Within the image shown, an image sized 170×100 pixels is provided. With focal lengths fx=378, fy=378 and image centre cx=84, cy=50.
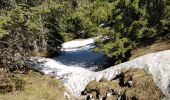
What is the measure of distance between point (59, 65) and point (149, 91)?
11.9 metres

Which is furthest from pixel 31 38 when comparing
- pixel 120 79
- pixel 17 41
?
pixel 120 79

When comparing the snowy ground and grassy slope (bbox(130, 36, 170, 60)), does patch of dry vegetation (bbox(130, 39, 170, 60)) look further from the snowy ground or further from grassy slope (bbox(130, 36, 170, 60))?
the snowy ground

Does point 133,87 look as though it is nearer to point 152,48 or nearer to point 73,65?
point 152,48

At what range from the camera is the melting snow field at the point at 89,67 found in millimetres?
16453

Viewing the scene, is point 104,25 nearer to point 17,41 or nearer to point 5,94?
point 17,41

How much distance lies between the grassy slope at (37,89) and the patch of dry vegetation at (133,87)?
1552 mm

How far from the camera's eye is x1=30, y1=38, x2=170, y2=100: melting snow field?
1645cm

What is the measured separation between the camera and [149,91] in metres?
15.8

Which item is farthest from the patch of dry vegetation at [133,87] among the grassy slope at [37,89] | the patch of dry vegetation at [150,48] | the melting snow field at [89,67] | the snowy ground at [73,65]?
the patch of dry vegetation at [150,48]

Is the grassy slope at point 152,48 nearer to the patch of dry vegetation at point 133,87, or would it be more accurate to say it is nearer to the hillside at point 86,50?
the hillside at point 86,50

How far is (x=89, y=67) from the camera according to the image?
2542 centimetres

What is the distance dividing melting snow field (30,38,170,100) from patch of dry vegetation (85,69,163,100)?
30cm

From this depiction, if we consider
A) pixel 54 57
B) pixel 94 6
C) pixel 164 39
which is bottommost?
pixel 54 57

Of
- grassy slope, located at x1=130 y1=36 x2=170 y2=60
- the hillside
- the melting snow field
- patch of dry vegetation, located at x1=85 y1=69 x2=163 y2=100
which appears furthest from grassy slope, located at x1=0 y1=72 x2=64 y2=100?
grassy slope, located at x1=130 y1=36 x2=170 y2=60
